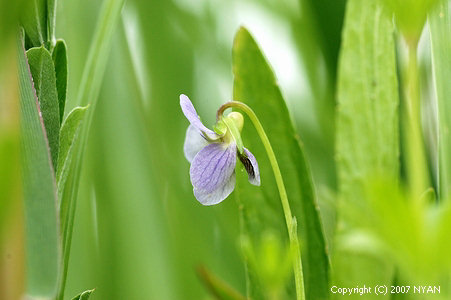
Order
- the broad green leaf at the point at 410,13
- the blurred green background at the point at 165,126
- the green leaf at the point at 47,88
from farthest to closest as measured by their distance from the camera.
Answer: the blurred green background at the point at 165,126 < the green leaf at the point at 47,88 < the broad green leaf at the point at 410,13

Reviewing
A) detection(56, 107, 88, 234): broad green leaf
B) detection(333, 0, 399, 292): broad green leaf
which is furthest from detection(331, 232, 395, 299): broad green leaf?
detection(56, 107, 88, 234): broad green leaf

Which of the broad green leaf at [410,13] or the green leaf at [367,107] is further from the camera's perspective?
A: the green leaf at [367,107]

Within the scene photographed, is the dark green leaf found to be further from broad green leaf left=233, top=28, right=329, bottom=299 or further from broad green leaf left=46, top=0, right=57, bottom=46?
broad green leaf left=233, top=28, right=329, bottom=299

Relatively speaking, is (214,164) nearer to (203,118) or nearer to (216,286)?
(216,286)

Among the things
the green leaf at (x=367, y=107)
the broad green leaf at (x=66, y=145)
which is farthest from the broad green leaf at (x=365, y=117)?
the broad green leaf at (x=66, y=145)

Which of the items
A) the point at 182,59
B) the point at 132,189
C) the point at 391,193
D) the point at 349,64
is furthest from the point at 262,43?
the point at 391,193

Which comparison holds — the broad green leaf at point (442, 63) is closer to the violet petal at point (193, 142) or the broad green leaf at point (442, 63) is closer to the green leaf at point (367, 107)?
the green leaf at point (367, 107)
